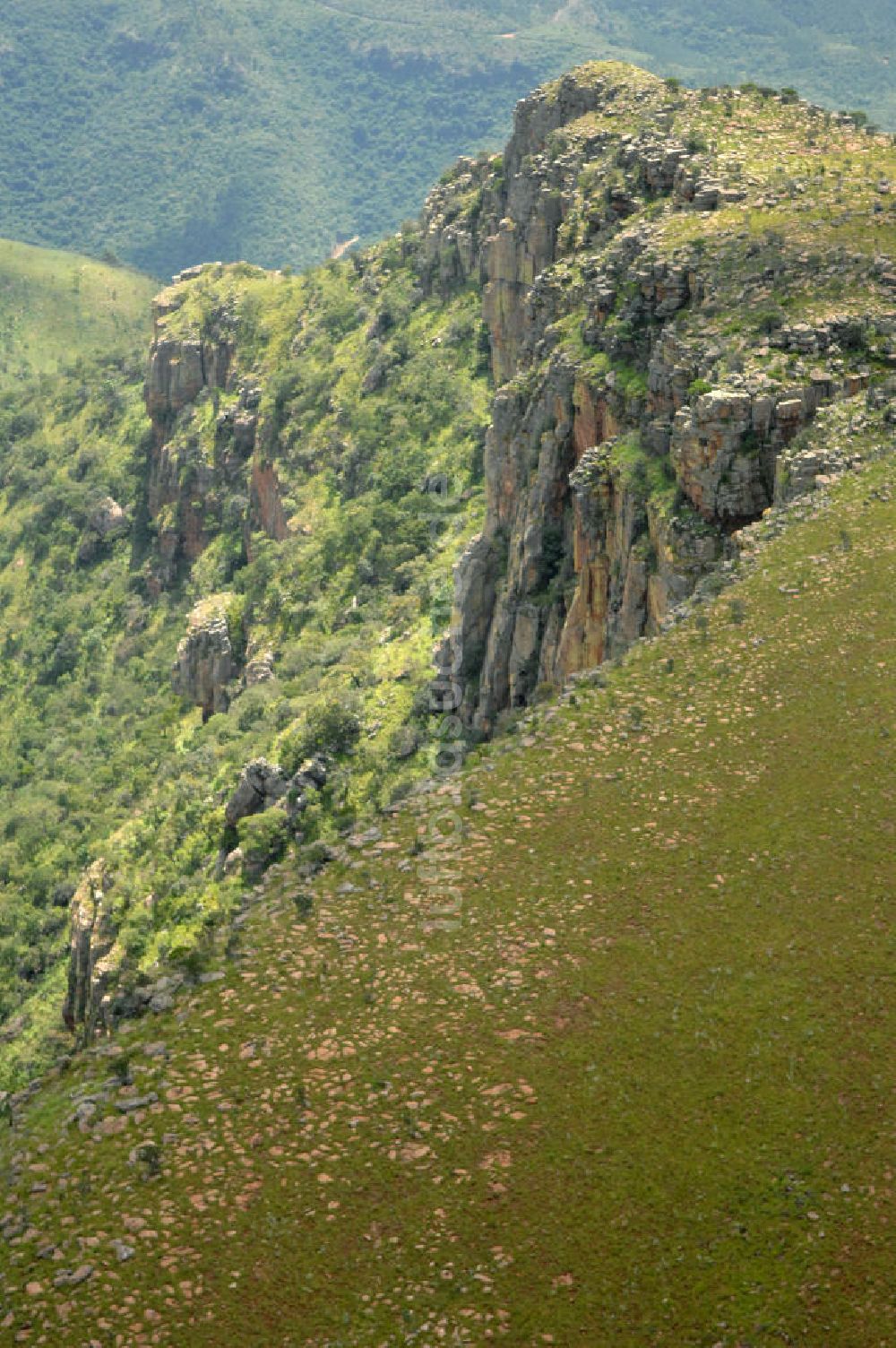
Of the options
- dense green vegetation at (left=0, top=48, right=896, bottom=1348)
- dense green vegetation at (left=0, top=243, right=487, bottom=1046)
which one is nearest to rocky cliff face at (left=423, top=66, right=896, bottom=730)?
dense green vegetation at (left=0, top=48, right=896, bottom=1348)

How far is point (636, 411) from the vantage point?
46.8 meters

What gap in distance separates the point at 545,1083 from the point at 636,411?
25.3m

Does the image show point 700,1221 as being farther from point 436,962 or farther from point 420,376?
point 420,376

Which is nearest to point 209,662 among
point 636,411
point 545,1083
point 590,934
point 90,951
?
point 90,951

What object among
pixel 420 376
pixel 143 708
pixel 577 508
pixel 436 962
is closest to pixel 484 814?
pixel 436 962

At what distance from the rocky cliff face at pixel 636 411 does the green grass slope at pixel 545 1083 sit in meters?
8.30

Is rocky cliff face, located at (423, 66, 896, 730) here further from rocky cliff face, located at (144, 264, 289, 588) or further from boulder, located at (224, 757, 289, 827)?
rocky cliff face, located at (144, 264, 289, 588)

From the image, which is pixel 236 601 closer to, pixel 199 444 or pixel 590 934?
pixel 199 444

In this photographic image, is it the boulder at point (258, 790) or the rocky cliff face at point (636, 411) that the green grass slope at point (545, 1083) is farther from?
the boulder at point (258, 790)

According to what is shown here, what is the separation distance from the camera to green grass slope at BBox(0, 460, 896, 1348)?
22.6 metres

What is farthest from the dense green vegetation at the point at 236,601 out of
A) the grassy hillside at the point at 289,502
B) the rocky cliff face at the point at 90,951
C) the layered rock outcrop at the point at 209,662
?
the layered rock outcrop at the point at 209,662

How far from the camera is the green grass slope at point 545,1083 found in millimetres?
22562

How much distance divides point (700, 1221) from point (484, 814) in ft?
37.5

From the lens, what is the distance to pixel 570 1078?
2598 cm
